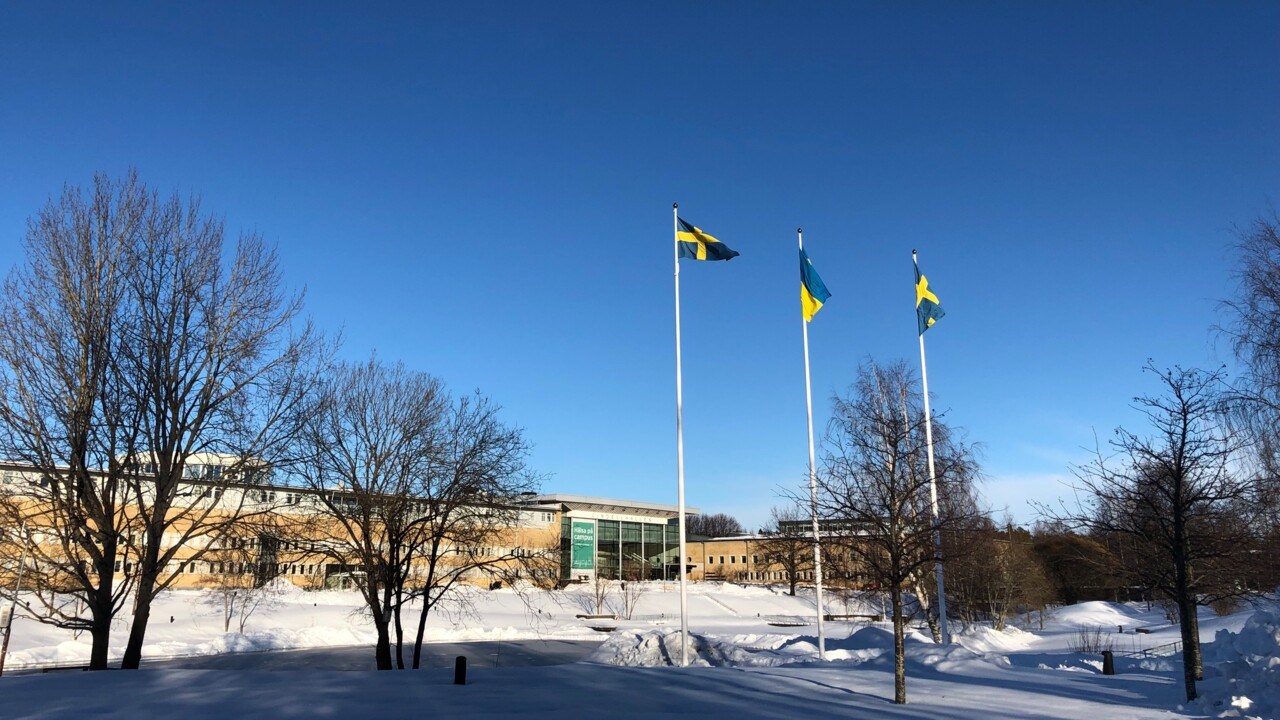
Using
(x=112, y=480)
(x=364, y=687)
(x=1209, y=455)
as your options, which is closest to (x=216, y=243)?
(x=112, y=480)

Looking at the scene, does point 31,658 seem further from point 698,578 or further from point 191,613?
point 698,578

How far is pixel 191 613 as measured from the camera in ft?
150

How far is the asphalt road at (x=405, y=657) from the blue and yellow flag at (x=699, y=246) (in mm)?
16599

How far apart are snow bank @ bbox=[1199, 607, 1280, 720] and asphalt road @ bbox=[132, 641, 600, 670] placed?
21.2 metres

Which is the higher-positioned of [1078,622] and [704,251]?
[704,251]

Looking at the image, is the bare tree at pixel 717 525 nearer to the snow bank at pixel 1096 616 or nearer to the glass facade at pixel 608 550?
the glass facade at pixel 608 550

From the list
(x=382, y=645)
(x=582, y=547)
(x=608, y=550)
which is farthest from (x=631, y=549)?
(x=382, y=645)

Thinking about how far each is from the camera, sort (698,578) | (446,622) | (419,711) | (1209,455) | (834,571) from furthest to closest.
A: (698,578) < (446,622) < (834,571) < (1209,455) < (419,711)

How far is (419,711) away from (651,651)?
15.8m

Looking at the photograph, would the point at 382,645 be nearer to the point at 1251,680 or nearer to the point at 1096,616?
the point at 1251,680

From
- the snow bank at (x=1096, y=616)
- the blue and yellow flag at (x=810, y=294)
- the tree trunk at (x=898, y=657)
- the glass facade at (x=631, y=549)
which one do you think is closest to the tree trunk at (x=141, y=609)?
the tree trunk at (x=898, y=657)

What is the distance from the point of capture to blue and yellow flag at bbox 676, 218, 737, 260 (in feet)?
76.5

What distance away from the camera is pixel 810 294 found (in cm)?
2492

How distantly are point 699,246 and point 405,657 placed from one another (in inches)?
798
